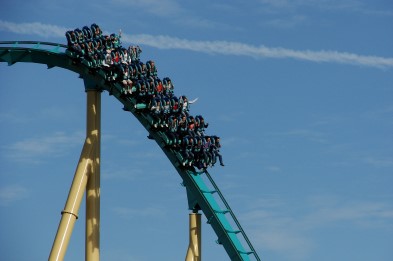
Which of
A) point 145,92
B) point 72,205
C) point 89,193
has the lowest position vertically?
point 72,205

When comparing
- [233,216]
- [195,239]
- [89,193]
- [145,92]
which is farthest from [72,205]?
[233,216]

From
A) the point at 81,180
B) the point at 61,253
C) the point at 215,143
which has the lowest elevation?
the point at 61,253

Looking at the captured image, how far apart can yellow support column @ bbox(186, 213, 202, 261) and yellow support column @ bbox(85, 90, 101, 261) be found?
Answer: 2.18m

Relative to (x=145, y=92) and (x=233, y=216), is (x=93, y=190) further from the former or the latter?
(x=233, y=216)

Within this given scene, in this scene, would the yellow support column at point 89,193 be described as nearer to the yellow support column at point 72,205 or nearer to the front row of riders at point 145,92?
the yellow support column at point 72,205

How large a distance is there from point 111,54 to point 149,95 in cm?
133

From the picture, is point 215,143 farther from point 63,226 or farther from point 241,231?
point 63,226

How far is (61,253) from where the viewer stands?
27.9m

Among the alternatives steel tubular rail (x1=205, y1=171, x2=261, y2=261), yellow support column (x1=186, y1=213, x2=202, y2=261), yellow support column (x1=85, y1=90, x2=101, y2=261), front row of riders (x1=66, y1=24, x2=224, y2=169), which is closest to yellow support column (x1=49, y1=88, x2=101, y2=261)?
yellow support column (x1=85, y1=90, x2=101, y2=261)

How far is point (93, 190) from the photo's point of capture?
29.2 m

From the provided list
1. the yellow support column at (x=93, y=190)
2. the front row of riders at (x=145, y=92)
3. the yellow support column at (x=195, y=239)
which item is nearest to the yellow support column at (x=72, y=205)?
the yellow support column at (x=93, y=190)

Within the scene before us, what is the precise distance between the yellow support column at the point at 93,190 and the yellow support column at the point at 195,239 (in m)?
2.18

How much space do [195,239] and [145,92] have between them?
3.70 metres

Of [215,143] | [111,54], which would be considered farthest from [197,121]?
[111,54]
